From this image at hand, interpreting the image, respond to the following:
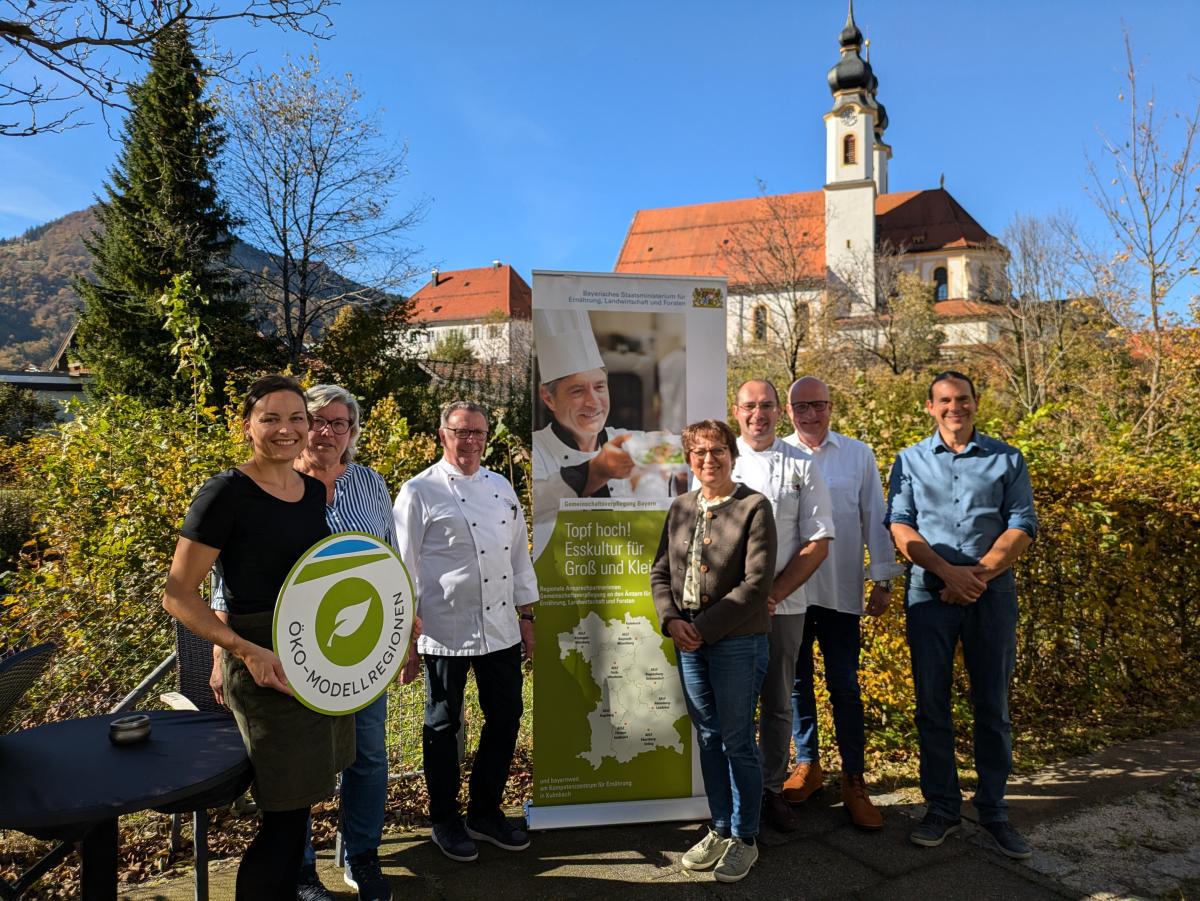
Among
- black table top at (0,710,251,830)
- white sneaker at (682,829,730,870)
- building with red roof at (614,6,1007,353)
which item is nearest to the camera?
black table top at (0,710,251,830)

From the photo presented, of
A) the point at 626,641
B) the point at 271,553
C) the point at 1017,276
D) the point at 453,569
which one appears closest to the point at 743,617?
the point at 626,641

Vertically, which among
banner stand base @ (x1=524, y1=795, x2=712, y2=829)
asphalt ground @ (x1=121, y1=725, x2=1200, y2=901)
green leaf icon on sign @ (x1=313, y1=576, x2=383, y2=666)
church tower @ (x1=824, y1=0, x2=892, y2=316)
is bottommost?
asphalt ground @ (x1=121, y1=725, x2=1200, y2=901)

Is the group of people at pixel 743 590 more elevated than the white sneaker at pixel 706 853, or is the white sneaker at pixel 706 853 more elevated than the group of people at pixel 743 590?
the group of people at pixel 743 590

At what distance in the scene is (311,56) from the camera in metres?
19.5

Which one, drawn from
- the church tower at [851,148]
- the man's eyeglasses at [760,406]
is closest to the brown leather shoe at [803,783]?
the man's eyeglasses at [760,406]

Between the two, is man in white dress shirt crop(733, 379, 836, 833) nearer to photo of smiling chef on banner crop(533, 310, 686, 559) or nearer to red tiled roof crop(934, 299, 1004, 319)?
photo of smiling chef on banner crop(533, 310, 686, 559)

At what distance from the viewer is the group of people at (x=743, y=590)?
123 inches

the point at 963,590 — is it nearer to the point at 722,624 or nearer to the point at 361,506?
the point at 722,624

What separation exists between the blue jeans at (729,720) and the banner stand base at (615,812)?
49 centimetres

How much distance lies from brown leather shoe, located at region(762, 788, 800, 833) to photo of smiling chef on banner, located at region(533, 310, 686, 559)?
1527 mm

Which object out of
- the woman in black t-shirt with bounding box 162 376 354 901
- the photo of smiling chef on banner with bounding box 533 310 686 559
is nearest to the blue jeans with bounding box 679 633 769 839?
the photo of smiling chef on banner with bounding box 533 310 686 559

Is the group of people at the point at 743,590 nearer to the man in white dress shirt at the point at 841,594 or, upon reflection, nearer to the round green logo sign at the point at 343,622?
the man in white dress shirt at the point at 841,594

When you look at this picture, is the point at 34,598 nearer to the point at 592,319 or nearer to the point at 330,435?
the point at 330,435

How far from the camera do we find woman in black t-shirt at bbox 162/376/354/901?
2186 mm
